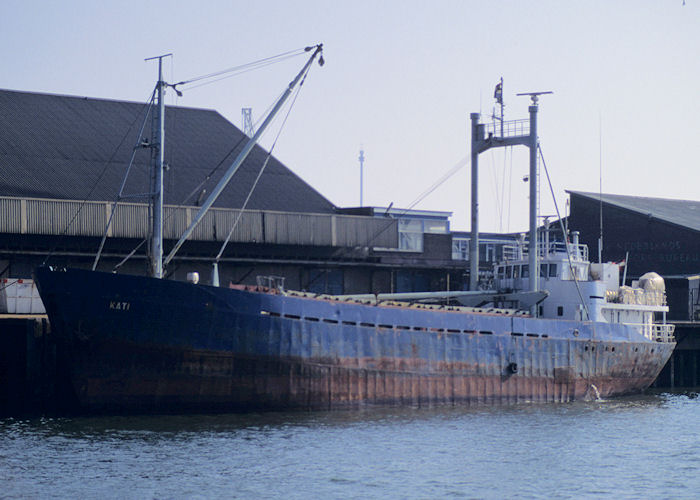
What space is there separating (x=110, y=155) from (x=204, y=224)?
6.94 metres

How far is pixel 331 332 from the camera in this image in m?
38.9

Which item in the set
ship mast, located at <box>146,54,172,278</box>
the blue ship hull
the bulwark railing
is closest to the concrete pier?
the blue ship hull

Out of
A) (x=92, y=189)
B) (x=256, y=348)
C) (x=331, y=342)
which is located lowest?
(x=256, y=348)

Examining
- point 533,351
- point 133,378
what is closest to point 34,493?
point 133,378

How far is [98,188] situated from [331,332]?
17.5 metres

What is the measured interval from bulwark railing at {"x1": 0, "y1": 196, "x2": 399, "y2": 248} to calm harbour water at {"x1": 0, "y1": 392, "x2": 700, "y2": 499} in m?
13.0

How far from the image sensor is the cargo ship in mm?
36156

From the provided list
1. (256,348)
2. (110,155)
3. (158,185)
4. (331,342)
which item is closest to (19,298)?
(158,185)

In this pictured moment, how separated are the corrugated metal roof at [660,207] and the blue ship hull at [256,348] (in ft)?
96.7

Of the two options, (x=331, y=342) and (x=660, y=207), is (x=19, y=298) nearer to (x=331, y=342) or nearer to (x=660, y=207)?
(x=331, y=342)

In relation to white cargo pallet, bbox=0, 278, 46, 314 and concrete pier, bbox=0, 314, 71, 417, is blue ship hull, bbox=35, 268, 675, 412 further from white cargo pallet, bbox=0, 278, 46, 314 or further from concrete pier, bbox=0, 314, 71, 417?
white cargo pallet, bbox=0, 278, 46, 314

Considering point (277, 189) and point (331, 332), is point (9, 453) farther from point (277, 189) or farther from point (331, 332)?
point (277, 189)

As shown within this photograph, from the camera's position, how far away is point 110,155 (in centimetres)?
5356

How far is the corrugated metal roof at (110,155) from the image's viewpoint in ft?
165
